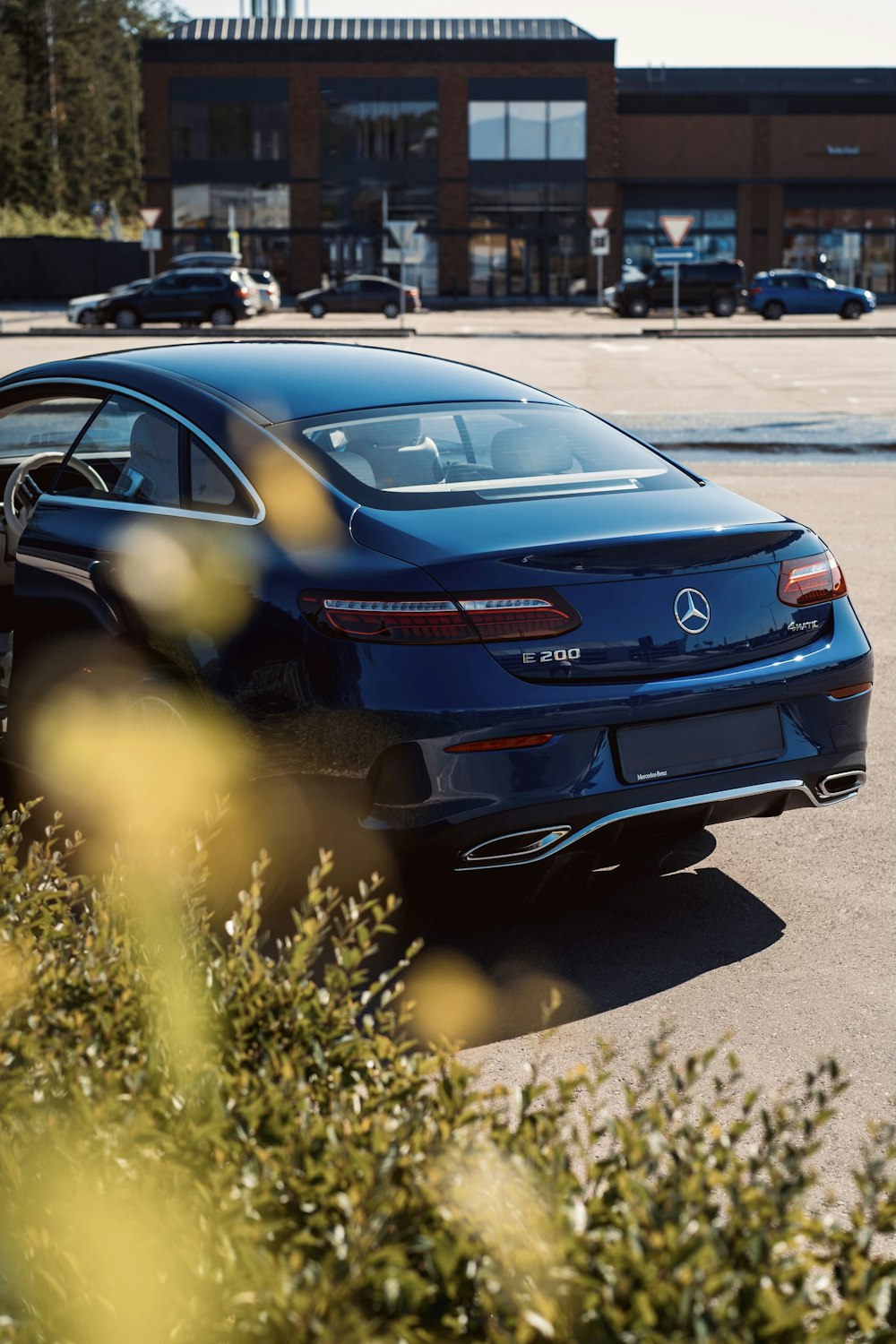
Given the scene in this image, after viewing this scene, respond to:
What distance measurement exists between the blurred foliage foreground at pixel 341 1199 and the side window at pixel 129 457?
251 centimetres

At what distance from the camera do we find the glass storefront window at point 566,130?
6981cm

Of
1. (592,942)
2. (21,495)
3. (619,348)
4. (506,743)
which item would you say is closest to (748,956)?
(592,942)

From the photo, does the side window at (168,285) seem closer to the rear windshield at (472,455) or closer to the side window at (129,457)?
the side window at (129,457)

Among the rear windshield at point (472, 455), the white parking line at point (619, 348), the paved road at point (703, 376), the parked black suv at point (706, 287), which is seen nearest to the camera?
the rear windshield at point (472, 455)

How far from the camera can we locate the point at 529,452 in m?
5.07

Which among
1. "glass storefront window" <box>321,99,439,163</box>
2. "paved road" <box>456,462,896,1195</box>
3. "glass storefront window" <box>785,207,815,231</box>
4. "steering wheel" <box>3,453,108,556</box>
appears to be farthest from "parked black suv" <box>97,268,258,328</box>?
"paved road" <box>456,462,896,1195</box>

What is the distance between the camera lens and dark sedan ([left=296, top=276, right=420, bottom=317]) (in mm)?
58188

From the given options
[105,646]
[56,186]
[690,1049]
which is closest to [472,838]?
[690,1049]

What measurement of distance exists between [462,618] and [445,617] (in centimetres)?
4

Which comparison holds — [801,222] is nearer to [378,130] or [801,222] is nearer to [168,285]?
[378,130]

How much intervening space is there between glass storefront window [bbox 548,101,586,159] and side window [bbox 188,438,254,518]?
69000 mm

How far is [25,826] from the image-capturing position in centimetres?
566

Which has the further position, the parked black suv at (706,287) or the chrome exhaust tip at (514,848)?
the parked black suv at (706,287)

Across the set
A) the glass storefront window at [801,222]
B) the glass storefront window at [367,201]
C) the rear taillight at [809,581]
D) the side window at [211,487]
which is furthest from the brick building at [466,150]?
the rear taillight at [809,581]
